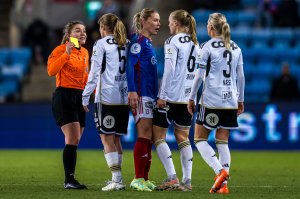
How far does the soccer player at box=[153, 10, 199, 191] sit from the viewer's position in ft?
39.0

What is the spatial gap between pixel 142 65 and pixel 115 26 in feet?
1.86

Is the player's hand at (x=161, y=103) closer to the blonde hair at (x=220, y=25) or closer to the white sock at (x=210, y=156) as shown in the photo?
the white sock at (x=210, y=156)

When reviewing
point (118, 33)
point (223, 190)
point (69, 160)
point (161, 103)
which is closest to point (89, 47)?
point (69, 160)

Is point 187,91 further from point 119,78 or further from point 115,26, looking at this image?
point 115,26

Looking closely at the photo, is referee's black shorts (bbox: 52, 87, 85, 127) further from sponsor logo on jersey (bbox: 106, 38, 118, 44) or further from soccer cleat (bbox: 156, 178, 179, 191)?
soccer cleat (bbox: 156, 178, 179, 191)

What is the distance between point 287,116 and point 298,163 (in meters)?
3.60

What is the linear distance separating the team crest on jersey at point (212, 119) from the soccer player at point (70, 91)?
1.59 meters

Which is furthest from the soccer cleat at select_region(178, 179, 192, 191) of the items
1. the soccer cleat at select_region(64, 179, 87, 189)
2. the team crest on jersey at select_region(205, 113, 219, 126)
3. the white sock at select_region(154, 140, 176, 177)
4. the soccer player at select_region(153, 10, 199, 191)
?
the soccer cleat at select_region(64, 179, 87, 189)

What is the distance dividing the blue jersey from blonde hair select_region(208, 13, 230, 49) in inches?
31.0

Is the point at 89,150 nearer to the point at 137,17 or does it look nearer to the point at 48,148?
the point at 48,148

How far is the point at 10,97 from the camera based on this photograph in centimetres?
2409

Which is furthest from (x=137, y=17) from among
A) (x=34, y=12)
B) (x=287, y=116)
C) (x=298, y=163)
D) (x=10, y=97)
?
(x=34, y=12)

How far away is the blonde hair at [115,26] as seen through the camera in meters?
11.9

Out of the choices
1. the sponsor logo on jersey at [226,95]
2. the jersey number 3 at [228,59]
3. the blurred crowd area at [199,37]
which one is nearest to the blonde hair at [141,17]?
the jersey number 3 at [228,59]
